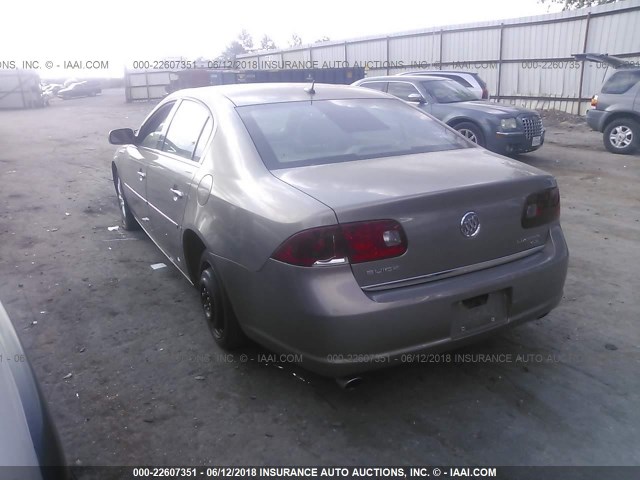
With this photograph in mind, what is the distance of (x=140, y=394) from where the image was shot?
10.7 feet

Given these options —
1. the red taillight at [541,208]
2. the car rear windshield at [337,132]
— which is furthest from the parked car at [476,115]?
the red taillight at [541,208]

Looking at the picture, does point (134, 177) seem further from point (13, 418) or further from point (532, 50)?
point (532, 50)

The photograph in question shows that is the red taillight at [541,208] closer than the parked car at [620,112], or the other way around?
the red taillight at [541,208]

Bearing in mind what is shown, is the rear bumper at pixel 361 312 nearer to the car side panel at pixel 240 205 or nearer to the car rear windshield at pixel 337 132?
the car side panel at pixel 240 205

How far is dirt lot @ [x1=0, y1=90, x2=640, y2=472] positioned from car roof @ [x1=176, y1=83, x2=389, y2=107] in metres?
1.58

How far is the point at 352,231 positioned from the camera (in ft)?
8.70

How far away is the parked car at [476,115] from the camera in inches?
380

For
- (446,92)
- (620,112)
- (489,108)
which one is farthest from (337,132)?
(620,112)

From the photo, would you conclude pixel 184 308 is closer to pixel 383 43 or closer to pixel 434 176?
pixel 434 176

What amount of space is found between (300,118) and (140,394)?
76.3 inches

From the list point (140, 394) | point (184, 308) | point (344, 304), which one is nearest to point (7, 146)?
point (184, 308)

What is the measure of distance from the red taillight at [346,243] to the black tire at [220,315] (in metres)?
0.87

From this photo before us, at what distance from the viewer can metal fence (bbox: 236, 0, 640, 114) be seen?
52.3 feet

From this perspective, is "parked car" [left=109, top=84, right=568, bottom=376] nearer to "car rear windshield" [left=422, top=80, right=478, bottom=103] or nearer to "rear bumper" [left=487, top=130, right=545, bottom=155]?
"rear bumper" [left=487, top=130, right=545, bottom=155]
